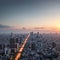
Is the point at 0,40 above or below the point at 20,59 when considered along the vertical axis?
above

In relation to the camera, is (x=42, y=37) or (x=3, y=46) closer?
(x=3, y=46)

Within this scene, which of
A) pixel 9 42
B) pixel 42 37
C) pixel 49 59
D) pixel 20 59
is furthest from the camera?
pixel 42 37

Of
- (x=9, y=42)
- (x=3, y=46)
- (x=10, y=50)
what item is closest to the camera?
(x=10, y=50)

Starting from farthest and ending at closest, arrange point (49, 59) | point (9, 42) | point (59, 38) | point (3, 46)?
point (59, 38), point (9, 42), point (3, 46), point (49, 59)

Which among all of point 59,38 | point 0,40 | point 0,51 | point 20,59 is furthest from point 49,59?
point 59,38

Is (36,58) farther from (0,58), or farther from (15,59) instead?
(0,58)

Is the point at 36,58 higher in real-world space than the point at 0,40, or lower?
lower

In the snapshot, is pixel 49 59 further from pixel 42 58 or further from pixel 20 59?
pixel 20 59

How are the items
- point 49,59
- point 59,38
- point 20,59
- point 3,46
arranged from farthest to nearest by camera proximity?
point 59,38 → point 3,46 → point 20,59 → point 49,59

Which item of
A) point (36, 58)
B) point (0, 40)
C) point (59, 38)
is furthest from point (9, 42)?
point (59, 38)
